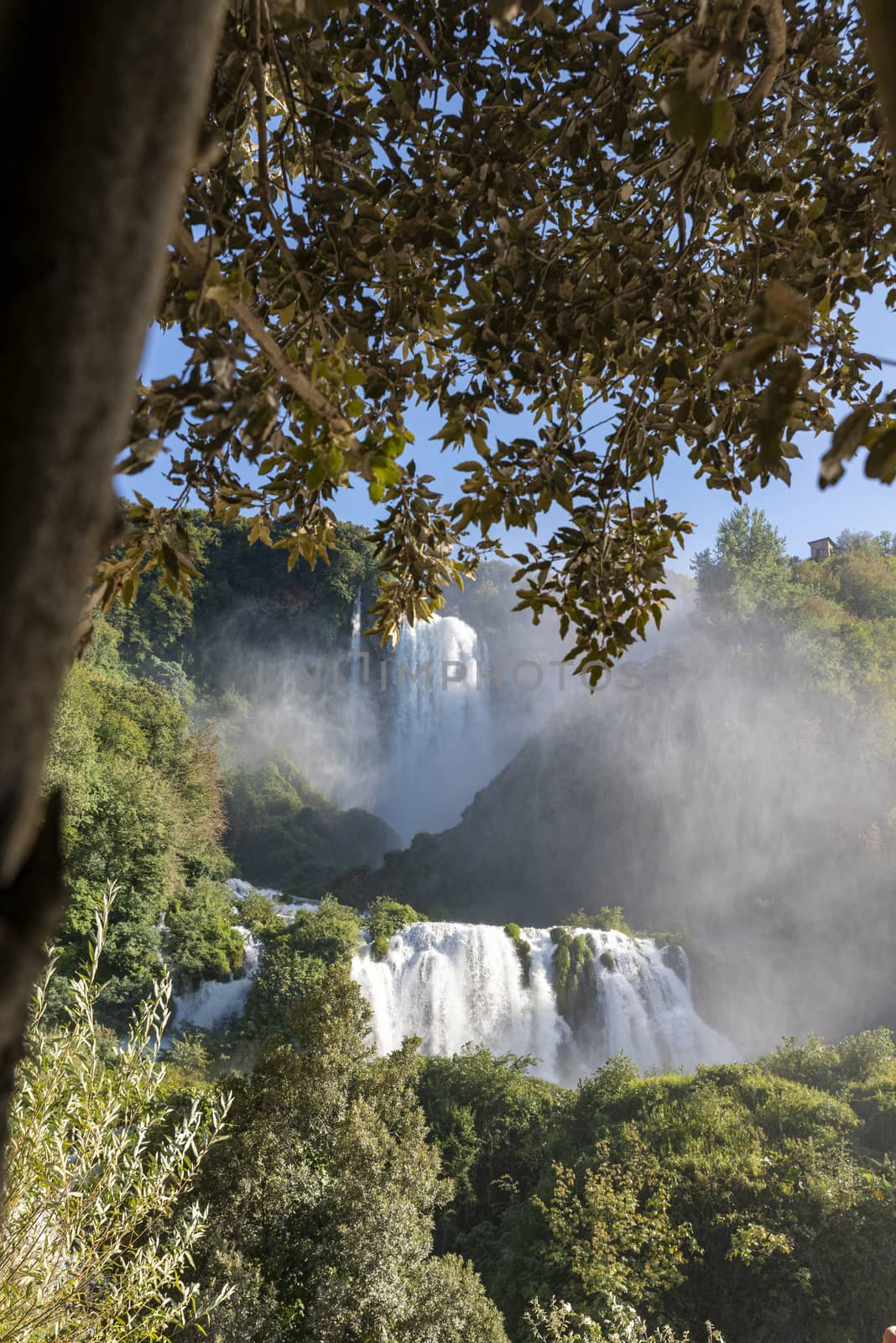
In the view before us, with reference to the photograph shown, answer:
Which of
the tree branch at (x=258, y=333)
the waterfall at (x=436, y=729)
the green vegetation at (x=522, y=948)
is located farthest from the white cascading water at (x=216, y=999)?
the tree branch at (x=258, y=333)

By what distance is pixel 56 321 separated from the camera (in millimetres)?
275

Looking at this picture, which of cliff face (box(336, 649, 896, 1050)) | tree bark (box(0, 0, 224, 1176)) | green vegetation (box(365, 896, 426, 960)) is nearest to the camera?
tree bark (box(0, 0, 224, 1176))

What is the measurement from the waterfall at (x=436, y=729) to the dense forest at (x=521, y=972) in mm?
3470

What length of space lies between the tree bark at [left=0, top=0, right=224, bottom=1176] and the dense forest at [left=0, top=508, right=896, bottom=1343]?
2056 mm

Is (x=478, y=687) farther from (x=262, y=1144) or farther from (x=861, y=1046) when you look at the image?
(x=262, y=1144)

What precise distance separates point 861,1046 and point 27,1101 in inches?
525

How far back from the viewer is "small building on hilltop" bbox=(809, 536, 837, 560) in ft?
92.2

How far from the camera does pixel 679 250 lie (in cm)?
174

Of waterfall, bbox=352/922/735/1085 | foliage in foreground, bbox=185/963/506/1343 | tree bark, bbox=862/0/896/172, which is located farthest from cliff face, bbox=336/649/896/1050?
tree bark, bbox=862/0/896/172

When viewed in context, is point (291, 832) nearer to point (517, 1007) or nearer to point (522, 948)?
point (522, 948)

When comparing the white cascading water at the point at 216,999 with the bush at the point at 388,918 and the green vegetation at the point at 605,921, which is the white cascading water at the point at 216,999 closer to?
the bush at the point at 388,918

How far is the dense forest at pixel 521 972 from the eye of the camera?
5.28 m

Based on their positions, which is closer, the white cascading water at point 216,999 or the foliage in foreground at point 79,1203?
the foliage in foreground at point 79,1203

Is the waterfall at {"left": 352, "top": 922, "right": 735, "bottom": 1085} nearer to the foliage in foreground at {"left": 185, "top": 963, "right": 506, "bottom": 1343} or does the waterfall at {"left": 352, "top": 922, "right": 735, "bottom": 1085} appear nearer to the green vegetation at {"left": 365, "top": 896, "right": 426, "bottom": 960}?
the green vegetation at {"left": 365, "top": 896, "right": 426, "bottom": 960}
